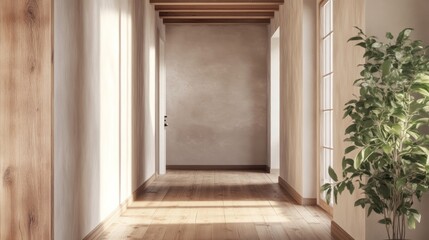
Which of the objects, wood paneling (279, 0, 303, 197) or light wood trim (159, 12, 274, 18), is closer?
wood paneling (279, 0, 303, 197)

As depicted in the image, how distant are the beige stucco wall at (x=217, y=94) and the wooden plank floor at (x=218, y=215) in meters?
2.42

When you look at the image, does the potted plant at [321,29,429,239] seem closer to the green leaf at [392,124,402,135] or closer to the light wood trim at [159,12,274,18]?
the green leaf at [392,124,402,135]

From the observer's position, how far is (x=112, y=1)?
17.6 feet

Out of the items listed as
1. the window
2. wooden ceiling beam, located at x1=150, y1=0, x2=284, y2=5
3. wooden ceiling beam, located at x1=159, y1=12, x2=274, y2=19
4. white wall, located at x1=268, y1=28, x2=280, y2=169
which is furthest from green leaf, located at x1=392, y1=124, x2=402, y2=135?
white wall, located at x1=268, y1=28, x2=280, y2=169

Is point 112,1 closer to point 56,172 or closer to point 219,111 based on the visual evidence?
point 56,172

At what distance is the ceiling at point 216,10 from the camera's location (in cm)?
822

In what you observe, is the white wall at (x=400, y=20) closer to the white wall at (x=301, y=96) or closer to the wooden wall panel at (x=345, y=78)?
the wooden wall panel at (x=345, y=78)

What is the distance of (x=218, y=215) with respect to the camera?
18.8 feet

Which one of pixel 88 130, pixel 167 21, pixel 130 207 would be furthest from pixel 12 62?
pixel 167 21

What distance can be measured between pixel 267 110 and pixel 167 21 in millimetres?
2384

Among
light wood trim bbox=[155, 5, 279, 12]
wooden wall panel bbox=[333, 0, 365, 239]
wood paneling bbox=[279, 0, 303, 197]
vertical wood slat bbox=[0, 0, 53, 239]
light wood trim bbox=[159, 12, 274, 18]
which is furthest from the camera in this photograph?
light wood trim bbox=[159, 12, 274, 18]

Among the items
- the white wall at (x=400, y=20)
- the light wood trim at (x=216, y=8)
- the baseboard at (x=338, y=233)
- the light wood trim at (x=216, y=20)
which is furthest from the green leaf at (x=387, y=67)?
the light wood trim at (x=216, y=20)

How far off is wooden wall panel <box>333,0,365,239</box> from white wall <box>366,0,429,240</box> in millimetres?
76

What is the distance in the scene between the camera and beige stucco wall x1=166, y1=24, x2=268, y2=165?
36.1ft
